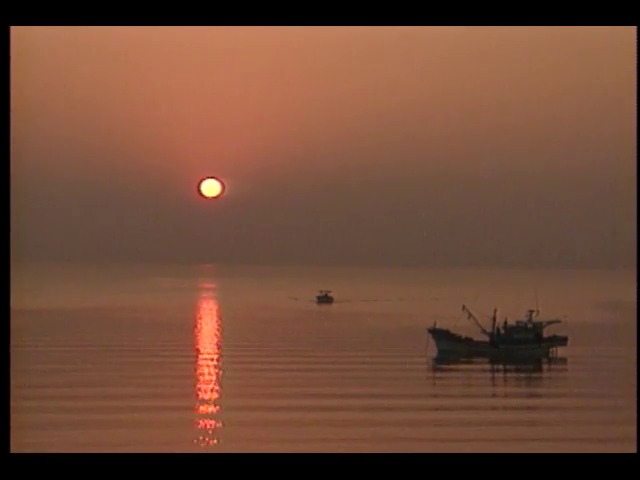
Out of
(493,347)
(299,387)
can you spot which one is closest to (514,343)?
(493,347)

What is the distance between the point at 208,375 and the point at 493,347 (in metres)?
6.62

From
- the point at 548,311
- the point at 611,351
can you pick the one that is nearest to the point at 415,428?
the point at 611,351

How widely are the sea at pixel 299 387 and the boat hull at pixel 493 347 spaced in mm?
335

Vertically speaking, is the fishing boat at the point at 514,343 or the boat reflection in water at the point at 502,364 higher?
the fishing boat at the point at 514,343

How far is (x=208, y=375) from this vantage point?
20.4 m

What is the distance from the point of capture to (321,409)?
1507cm

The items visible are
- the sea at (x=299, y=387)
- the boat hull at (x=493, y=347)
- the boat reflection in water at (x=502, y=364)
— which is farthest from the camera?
the boat hull at (x=493, y=347)

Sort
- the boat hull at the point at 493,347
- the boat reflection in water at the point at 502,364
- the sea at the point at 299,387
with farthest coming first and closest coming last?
the boat hull at the point at 493,347 < the boat reflection in water at the point at 502,364 < the sea at the point at 299,387

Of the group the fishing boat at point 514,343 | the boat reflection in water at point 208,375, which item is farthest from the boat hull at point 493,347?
the boat reflection in water at point 208,375

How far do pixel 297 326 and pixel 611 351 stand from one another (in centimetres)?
1236

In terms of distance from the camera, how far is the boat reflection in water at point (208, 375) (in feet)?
42.9

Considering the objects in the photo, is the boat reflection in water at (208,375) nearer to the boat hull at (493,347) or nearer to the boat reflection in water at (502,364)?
the boat reflection in water at (502,364)

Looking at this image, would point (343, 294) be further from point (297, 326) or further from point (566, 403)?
point (566, 403)
